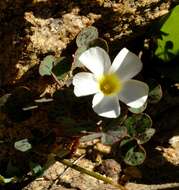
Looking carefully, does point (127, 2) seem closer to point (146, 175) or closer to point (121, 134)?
point (121, 134)

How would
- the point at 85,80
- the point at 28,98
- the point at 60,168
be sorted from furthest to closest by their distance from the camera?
the point at 60,168, the point at 28,98, the point at 85,80

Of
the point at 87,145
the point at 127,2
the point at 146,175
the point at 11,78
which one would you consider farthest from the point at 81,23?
the point at 146,175

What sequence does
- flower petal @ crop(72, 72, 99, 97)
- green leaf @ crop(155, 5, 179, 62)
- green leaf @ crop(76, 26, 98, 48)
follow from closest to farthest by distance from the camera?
flower petal @ crop(72, 72, 99, 97)
green leaf @ crop(76, 26, 98, 48)
green leaf @ crop(155, 5, 179, 62)

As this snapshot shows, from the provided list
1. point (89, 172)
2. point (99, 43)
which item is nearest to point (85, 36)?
point (99, 43)

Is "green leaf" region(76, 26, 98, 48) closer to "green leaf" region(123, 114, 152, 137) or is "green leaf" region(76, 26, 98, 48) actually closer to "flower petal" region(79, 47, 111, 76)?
"flower petal" region(79, 47, 111, 76)

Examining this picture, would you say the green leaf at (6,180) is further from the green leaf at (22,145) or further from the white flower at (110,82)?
the white flower at (110,82)

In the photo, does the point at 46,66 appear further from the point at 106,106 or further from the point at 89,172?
the point at 89,172

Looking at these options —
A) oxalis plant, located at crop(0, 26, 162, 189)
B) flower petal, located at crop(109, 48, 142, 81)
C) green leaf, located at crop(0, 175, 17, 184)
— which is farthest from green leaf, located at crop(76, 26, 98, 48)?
green leaf, located at crop(0, 175, 17, 184)
